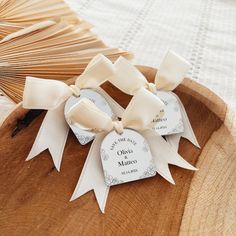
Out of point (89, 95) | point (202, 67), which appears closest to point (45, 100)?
point (89, 95)

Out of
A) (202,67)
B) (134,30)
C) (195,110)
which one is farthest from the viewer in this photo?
(134,30)

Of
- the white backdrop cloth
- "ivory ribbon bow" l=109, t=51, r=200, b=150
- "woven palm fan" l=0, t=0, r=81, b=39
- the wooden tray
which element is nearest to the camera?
the wooden tray

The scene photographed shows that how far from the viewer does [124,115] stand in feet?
2.07

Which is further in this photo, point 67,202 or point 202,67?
point 202,67

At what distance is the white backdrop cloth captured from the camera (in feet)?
3.34

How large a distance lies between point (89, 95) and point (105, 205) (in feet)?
0.55

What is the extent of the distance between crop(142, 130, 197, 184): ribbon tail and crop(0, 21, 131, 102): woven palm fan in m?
0.18

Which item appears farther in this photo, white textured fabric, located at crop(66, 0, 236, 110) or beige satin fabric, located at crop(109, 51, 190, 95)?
white textured fabric, located at crop(66, 0, 236, 110)

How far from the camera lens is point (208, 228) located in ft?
1.90

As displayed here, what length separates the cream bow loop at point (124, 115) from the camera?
59cm

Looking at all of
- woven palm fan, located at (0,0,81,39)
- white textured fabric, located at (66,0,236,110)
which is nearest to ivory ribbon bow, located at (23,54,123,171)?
woven palm fan, located at (0,0,81,39)

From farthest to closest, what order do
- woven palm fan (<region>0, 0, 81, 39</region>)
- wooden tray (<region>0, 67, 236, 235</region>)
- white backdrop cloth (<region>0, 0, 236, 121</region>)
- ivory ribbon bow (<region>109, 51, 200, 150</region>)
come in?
white backdrop cloth (<region>0, 0, 236, 121</region>)
woven palm fan (<region>0, 0, 81, 39</region>)
ivory ribbon bow (<region>109, 51, 200, 150</region>)
wooden tray (<region>0, 67, 236, 235</region>)

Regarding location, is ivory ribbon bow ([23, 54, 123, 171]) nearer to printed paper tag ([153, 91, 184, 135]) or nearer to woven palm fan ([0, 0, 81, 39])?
printed paper tag ([153, 91, 184, 135])

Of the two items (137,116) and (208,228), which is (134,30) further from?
(208,228)
